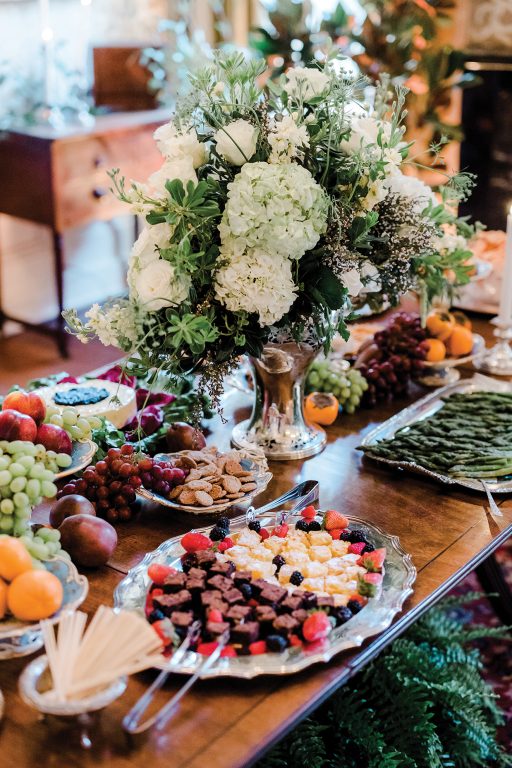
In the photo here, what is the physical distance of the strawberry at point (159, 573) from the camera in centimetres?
144

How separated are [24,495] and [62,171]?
2.97 metres

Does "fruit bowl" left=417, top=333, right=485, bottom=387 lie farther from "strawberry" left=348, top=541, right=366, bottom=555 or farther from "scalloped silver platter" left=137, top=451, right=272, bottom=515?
"strawberry" left=348, top=541, right=366, bottom=555

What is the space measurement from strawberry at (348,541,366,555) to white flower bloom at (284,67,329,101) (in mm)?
814

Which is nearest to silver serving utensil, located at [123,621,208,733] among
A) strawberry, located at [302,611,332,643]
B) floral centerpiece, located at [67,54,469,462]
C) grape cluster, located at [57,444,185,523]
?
strawberry, located at [302,611,332,643]

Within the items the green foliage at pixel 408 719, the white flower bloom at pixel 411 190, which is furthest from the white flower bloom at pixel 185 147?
the green foliage at pixel 408 719

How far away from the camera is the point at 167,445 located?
6.45ft

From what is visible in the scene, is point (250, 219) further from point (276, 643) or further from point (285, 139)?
point (276, 643)

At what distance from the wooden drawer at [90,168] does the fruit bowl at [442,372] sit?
89.8 inches

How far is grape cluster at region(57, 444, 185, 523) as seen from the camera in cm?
172

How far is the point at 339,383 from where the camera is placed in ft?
7.11

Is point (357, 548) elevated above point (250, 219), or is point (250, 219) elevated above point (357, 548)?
point (250, 219)

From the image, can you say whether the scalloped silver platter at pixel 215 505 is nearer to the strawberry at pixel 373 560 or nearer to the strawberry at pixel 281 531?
the strawberry at pixel 281 531

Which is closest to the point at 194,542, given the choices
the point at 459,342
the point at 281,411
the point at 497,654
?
the point at 281,411

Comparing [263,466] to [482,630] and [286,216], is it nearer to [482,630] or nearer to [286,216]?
[286,216]
